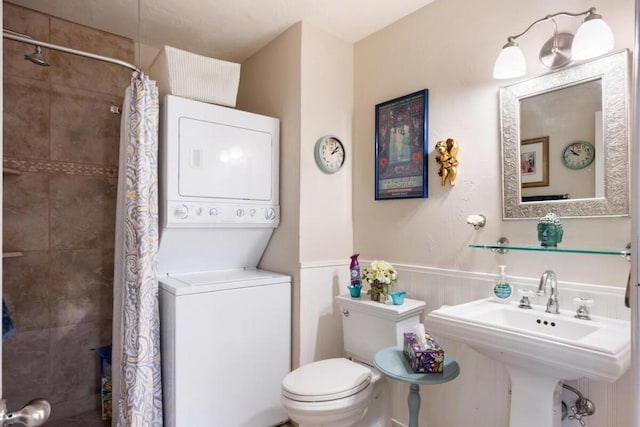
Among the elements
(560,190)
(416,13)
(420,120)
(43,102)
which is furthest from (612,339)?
(43,102)

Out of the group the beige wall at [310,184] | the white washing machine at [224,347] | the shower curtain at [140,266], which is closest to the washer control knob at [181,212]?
the shower curtain at [140,266]

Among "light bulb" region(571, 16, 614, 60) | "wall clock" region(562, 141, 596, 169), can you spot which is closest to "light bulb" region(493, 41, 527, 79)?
"light bulb" region(571, 16, 614, 60)

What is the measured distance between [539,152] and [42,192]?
2.79 meters

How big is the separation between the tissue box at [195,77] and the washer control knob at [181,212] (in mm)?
643

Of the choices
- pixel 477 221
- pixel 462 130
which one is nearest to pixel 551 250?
pixel 477 221

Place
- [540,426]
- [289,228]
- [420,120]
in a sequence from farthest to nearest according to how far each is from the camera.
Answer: [289,228] < [420,120] < [540,426]

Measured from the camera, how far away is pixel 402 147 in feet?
7.30

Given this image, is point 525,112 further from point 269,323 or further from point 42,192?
point 42,192

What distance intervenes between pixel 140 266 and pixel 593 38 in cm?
228

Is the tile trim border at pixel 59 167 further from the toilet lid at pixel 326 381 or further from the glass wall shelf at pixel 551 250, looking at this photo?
the glass wall shelf at pixel 551 250

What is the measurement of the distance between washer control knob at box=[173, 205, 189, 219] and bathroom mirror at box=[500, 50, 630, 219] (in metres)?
1.67

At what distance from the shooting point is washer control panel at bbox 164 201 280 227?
6.59 feet

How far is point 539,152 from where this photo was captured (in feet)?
5.46

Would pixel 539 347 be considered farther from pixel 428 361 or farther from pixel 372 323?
pixel 372 323
